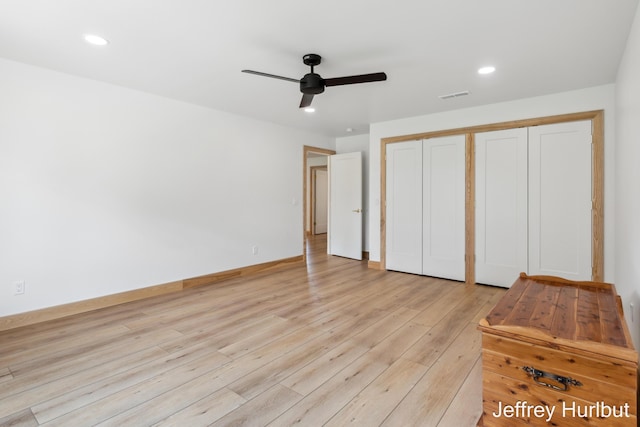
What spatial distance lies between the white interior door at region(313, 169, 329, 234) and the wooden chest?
8.29 metres

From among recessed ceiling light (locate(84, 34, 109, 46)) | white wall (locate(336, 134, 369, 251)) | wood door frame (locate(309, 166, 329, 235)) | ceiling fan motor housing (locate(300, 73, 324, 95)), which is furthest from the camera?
wood door frame (locate(309, 166, 329, 235))

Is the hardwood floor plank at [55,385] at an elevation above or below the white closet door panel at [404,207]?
below

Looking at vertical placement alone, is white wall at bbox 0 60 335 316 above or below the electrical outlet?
above

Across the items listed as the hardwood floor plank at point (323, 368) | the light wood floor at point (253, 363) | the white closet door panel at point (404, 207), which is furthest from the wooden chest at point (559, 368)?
the white closet door panel at point (404, 207)

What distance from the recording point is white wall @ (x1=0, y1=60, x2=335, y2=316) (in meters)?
2.91

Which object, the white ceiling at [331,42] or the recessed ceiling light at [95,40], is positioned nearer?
the white ceiling at [331,42]

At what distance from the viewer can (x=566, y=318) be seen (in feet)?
5.06

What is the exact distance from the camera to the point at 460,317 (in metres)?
3.07

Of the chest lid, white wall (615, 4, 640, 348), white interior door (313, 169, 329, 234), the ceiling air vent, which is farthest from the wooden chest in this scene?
white interior door (313, 169, 329, 234)

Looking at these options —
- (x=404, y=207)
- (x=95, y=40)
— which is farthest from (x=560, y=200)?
(x=95, y=40)

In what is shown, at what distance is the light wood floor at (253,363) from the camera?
1714 mm

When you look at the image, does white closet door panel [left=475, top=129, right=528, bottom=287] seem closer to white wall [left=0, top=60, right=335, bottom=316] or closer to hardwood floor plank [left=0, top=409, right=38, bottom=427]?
white wall [left=0, top=60, right=335, bottom=316]

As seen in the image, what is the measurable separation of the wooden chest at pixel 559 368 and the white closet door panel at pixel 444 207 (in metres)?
2.82

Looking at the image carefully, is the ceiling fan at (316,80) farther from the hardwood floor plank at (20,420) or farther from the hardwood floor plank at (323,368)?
the hardwood floor plank at (20,420)
